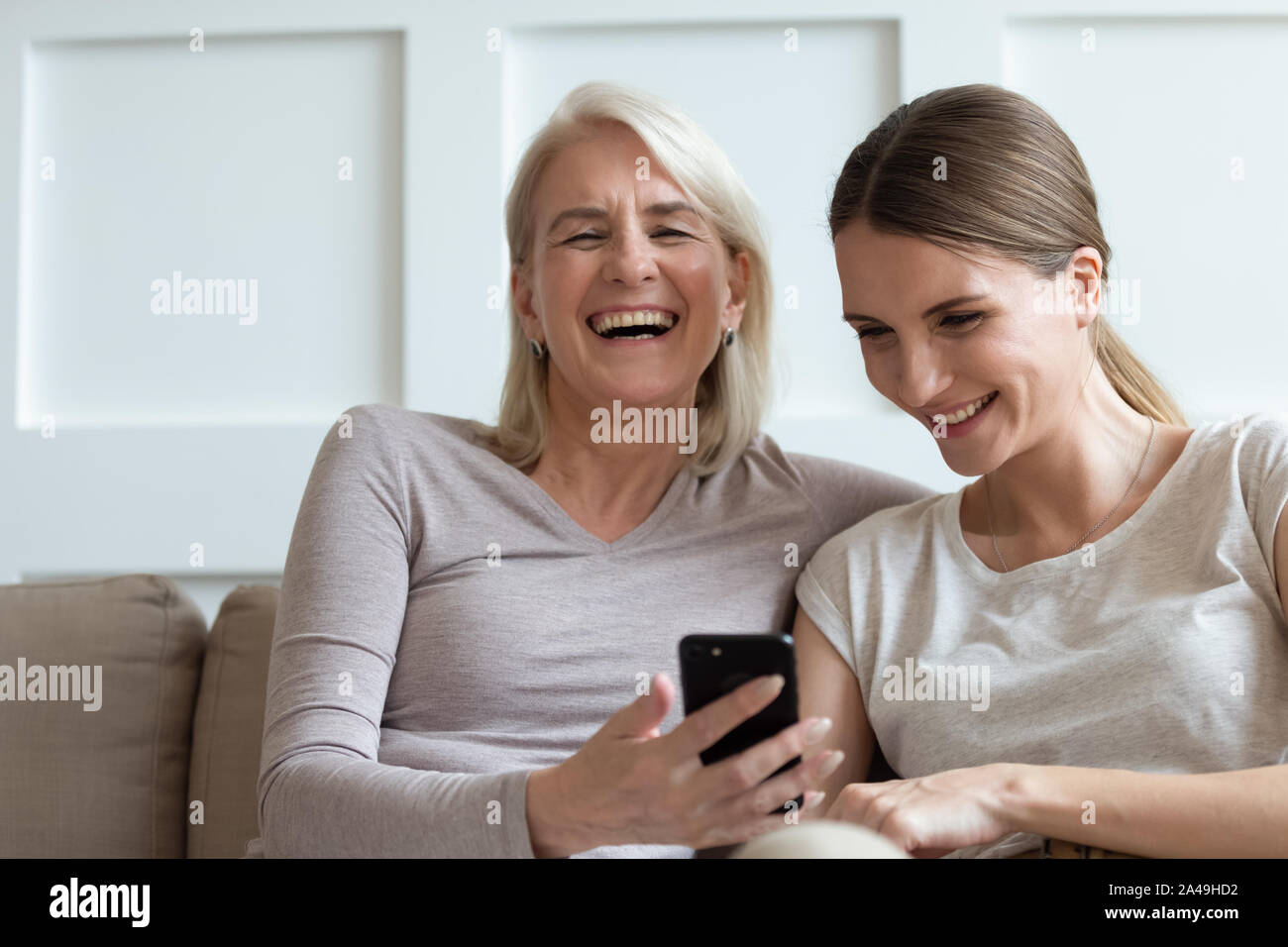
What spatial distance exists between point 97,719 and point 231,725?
180 mm

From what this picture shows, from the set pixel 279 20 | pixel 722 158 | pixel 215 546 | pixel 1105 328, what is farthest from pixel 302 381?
pixel 1105 328

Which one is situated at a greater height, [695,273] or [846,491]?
[695,273]

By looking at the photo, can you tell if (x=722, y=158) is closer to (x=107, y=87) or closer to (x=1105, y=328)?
(x=1105, y=328)

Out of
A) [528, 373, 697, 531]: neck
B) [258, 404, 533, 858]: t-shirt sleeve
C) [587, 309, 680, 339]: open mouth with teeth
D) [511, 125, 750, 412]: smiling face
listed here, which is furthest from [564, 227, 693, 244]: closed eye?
Result: [258, 404, 533, 858]: t-shirt sleeve

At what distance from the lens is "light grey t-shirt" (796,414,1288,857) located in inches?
49.5

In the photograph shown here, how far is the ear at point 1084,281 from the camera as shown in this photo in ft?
4.58

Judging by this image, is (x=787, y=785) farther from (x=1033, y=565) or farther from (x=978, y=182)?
(x=978, y=182)

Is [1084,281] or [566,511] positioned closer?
[1084,281]

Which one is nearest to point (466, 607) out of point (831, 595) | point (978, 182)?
point (831, 595)

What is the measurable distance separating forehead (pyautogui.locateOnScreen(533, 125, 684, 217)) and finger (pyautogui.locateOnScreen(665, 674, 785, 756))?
80 centimetres

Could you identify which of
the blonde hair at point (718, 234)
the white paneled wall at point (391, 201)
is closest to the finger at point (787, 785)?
the blonde hair at point (718, 234)

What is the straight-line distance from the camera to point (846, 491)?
171cm

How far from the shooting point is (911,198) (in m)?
1.35

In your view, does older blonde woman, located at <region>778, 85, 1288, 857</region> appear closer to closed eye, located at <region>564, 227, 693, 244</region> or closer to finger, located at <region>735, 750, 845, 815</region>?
finger, located at <region>735, 750, 845, 815</region>
